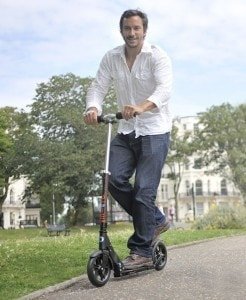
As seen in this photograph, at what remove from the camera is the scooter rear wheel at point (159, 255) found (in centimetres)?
554

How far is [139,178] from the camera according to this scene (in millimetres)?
5297

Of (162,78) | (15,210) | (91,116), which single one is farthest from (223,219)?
(15,210)

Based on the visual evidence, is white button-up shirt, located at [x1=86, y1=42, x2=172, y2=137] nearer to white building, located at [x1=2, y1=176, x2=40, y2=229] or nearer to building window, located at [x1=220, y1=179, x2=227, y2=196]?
white building, located at [x1=2, y1=176, x2=40, y2=229]

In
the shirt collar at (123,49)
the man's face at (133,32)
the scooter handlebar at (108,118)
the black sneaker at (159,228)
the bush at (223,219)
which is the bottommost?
the bush at (223,219)

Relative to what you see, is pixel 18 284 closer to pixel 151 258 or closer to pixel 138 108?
pixel 151 258

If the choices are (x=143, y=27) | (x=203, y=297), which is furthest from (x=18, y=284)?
(x=143, y=27)

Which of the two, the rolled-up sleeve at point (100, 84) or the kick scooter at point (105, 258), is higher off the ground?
the rolled-up sleeve at point (100, 84)

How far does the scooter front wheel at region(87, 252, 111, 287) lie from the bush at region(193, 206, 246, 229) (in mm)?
16537

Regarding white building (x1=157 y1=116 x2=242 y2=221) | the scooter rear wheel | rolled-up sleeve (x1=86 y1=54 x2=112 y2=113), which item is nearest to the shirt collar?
rolled-up sleeve (x1=86 y1=54 x2=112 y2=113)

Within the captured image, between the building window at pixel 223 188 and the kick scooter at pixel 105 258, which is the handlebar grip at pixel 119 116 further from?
the building window at pixel 223 188

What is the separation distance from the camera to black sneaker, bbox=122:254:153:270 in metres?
5.14

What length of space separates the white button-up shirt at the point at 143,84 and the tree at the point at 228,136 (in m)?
55.4

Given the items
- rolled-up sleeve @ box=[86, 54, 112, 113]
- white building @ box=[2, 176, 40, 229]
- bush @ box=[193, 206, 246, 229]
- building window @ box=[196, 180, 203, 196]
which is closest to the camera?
rolled-up sleeve @ box=[86, 54, 112, 113]

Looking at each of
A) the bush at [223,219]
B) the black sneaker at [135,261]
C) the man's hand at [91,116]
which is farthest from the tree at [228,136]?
the man's hand at [91,116]
